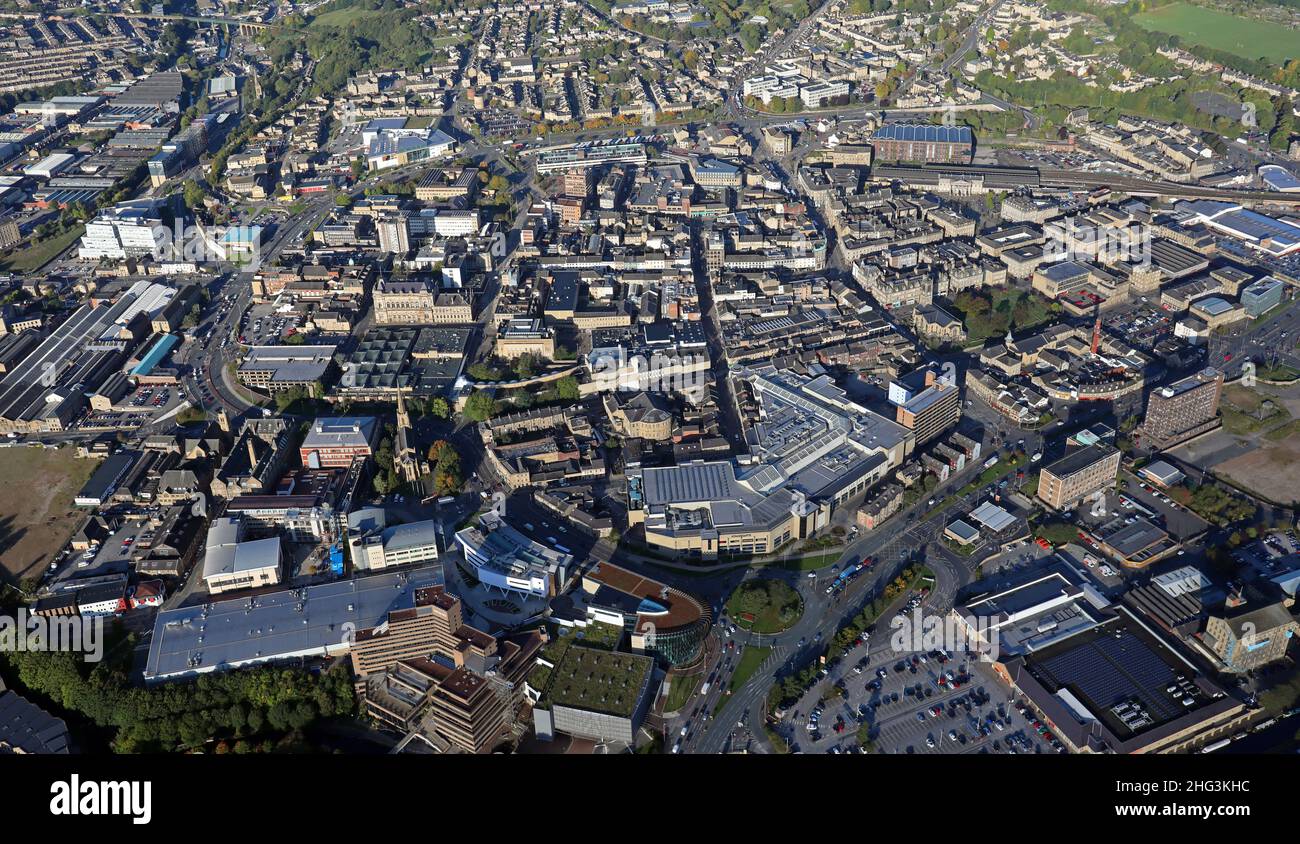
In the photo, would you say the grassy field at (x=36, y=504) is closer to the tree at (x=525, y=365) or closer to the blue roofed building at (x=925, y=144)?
the tree at (x=525, y=365)

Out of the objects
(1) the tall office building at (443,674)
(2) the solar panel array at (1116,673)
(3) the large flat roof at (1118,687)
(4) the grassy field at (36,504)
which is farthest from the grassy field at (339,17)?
(2) the solar panel array at (1116,673)

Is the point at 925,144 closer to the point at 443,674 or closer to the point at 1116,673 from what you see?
the point at 1116,673

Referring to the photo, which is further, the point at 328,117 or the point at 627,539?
the point at 328,117

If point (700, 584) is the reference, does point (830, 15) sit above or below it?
above

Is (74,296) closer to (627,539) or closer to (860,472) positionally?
(627,539)

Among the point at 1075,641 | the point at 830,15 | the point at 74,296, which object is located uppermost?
the point at 830,15

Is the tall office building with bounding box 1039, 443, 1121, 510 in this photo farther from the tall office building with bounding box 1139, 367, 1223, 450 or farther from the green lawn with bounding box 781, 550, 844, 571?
the green lawn with bounding box 781, 550, 844, 571
